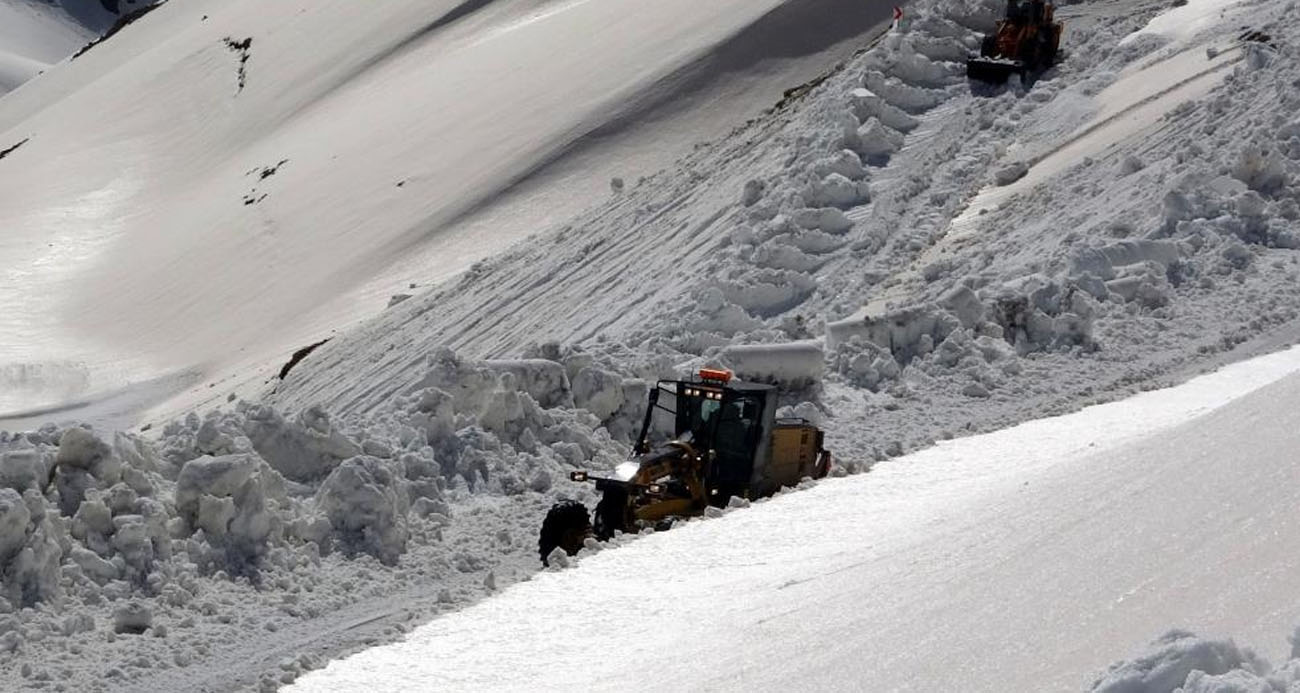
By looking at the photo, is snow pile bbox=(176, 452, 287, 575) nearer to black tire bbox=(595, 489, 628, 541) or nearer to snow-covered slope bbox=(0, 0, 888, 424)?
black tire bbox=(595, 489, 628, 541)

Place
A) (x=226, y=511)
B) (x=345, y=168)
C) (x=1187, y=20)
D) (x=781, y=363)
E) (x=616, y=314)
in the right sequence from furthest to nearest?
(x=345, y=168)
(x=1187, y=20)
(x=616, y=314)
(x=781, y=363)
(x=226, y=511)

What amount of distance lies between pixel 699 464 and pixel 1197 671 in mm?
8507

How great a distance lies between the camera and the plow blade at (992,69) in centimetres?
→ 2617

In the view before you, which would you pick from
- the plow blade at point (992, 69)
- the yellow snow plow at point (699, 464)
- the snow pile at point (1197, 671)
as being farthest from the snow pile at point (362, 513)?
the plow blade at point (992, 69)

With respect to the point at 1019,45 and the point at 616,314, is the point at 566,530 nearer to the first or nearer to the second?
the point at 616,314

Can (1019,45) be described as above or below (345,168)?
above

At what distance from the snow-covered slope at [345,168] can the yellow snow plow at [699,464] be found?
1509 cm

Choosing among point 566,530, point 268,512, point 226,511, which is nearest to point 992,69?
point 566,530

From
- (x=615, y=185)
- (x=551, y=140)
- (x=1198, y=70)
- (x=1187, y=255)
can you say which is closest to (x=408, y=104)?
(x=551, y=140)

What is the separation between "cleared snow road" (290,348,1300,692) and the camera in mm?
6793

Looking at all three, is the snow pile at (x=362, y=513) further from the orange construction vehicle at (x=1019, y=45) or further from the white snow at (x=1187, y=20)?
the white snow at (x=1187, y=20)

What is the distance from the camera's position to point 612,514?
13234 mm

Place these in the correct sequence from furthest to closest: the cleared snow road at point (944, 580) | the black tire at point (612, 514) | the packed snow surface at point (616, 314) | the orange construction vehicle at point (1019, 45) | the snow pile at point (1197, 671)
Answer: the orange construction vehicle at point (1019, 45), the black tire at point (612, 514), the packed snow surface at point (616, 314), the cleared snow road at point (944, 580), the snow pile at point (1197, 671)

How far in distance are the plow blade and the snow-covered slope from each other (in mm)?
5343
